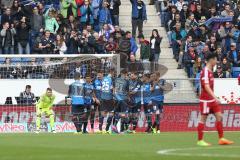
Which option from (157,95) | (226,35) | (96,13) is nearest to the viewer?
(157,95)

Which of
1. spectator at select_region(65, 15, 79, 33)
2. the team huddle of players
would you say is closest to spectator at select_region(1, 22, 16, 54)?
spectator at select_region(65, 15, 79, 33)

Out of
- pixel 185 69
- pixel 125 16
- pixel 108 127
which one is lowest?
pixel 108 127

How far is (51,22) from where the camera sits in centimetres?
3350

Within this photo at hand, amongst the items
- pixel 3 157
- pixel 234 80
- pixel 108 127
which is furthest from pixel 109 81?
pixel 3 157

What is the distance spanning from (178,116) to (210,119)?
1200 mm

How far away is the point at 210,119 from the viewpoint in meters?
30.6

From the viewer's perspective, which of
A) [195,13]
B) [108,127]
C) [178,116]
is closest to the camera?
[108,127]

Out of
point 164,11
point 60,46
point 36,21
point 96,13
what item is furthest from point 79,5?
point 164,11

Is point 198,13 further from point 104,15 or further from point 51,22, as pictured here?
point 51,22

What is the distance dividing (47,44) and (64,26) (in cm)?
205

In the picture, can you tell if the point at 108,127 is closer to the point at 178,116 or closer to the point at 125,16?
the point at 178,116

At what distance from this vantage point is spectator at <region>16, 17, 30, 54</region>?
32.3 m

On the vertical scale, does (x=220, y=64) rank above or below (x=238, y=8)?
below

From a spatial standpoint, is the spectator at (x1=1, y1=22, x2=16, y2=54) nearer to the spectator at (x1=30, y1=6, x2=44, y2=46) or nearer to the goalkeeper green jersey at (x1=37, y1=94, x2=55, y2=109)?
the spectator at (x1=30, y1=6, x2=44, y2=46)
